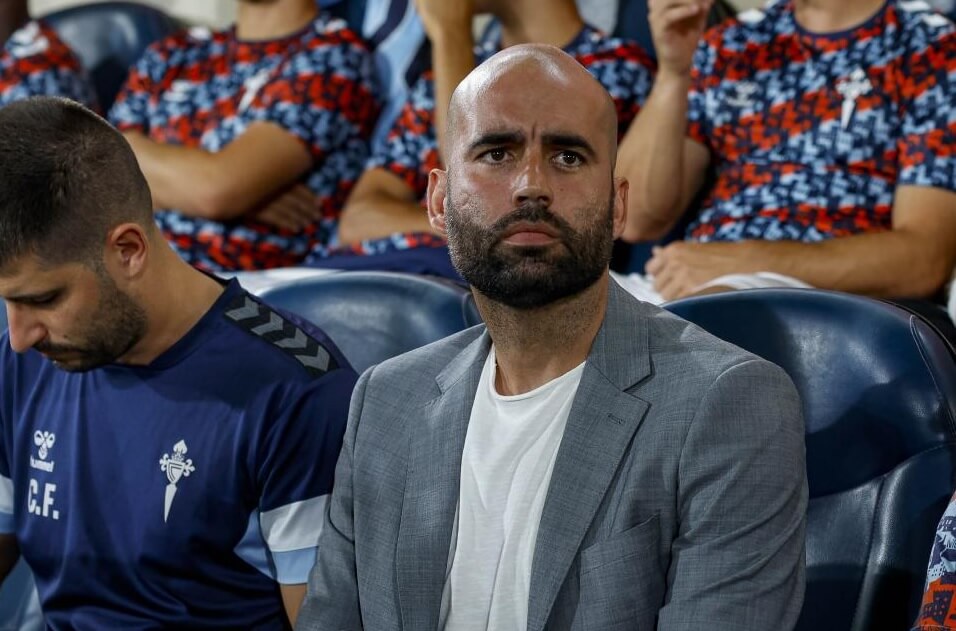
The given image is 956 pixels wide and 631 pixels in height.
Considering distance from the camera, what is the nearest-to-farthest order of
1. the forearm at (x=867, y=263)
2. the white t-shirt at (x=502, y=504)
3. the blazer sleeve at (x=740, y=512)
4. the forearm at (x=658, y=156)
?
A: the blazer sleeve at (x=740, y=512)
the white t-shirt at (x=502, y=504)
the forearm at (x=867, y=263)
the forearm at (x=658, y=156)

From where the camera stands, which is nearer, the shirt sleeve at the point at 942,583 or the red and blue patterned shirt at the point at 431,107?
the shirt sleeve at the point at 942,583

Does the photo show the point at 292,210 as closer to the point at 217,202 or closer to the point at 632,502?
the point at 217,202

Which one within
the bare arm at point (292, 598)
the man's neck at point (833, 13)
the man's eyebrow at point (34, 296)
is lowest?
the bare arm at point (292, 598)

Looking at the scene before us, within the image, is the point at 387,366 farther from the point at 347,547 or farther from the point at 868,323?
the point at 868,323

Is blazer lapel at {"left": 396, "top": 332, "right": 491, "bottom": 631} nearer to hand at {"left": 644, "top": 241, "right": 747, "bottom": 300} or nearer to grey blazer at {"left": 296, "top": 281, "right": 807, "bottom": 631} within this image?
grey blazer at {"left": 296, "top": 281, "right": 807, "bottom": 631}

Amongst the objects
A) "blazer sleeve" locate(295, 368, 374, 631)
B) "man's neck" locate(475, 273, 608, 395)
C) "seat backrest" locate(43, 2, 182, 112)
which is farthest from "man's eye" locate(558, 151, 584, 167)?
"seat backrest" locate(43, 2, 182, 112)

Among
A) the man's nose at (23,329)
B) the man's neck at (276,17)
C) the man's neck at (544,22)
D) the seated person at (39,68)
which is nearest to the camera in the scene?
the man's nose at (23,329)

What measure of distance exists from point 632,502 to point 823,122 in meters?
1.11

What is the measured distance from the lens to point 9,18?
10.1 feet

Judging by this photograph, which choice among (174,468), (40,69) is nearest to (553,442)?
(174,468)

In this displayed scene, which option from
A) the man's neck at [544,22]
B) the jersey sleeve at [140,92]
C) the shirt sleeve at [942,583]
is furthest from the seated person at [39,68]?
the shirt sleeve at [942,583]

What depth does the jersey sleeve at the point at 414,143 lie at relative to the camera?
249 cm

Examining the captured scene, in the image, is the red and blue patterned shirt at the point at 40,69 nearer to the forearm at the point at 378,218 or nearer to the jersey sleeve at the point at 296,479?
the forearm at the point at 378,218

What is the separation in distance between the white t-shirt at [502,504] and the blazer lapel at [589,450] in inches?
1.1
